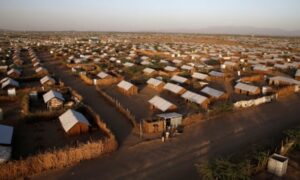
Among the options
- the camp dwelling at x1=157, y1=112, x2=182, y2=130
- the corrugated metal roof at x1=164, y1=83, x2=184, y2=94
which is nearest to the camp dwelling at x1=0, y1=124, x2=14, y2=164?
the camp dwelling at x1=157, y1=112, x2=182, y2=130

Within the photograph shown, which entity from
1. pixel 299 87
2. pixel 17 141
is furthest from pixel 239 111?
pixel 17 141

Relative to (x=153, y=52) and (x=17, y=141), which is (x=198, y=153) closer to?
(x=17, y=141)

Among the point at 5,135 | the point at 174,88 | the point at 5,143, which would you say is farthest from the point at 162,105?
the point at 5,143

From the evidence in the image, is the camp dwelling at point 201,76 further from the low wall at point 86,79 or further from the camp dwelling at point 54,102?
the camp dwelling at point 54,102

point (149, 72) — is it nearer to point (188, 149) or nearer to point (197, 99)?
point (197, 99)

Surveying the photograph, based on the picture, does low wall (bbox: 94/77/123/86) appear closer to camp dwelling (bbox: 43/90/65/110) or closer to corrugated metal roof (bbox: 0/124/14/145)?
camp dwelling (bbox: 43/90/65/110)

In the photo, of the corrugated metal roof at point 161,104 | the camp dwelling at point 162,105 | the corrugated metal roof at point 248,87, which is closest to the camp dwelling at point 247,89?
the corrugated metal roof at point 248,87
